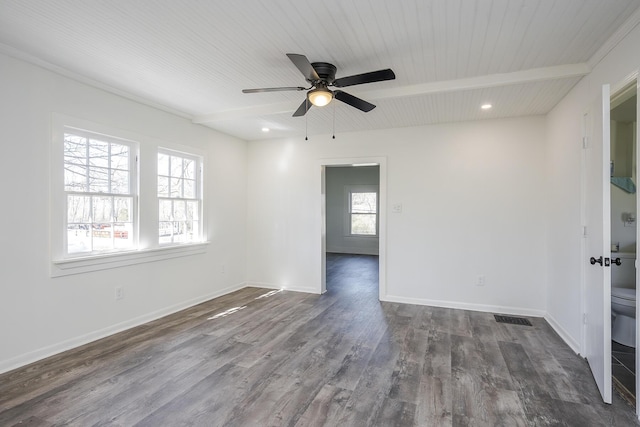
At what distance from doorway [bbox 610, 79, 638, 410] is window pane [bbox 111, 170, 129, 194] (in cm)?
490

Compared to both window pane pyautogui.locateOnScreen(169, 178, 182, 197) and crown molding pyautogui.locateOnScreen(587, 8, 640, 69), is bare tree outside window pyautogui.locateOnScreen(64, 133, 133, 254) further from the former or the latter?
crown molding pyautogui.locateOnScreen(587, 8, 640, 69)

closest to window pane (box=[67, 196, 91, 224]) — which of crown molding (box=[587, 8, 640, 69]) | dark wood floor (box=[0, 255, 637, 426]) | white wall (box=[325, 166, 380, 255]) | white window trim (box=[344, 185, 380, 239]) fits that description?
dark wood floor (box=[0, 255, 637, 426])

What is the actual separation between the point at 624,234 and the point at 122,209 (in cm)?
584

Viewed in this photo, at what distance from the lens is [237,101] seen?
3.77m

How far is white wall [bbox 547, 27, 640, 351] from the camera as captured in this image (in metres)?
2.58

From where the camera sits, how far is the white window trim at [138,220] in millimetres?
2924

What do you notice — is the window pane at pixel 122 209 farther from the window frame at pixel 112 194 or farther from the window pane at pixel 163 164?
the window pane at pixel 163 164

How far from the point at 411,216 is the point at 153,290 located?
3629 millimetres

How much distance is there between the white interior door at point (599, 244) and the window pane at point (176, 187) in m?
4.51

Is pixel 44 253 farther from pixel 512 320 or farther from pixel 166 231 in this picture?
pixel 512 320

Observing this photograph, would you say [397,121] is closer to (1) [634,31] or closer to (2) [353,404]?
(1) [634,31]

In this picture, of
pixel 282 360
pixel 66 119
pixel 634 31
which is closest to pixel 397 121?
pixel 634 31

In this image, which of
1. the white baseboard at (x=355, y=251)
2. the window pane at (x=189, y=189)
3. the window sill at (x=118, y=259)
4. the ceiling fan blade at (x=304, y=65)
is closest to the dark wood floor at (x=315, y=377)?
the window sill at (x=118, y=259)

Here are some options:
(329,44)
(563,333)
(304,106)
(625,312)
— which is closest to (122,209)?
(304,106)
